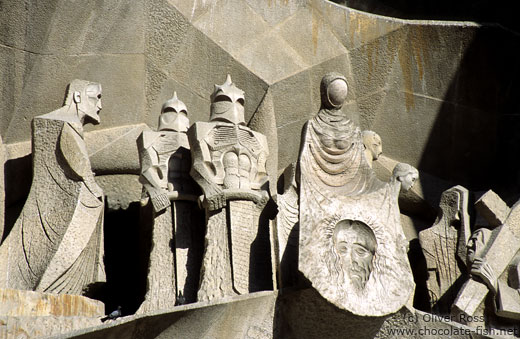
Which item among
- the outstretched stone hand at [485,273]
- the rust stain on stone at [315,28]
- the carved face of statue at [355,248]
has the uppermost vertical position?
the rust stain on stone at [315,28]

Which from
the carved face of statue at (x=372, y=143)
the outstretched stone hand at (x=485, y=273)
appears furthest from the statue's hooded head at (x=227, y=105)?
the outstretched stone hand at (x=485, y=273)

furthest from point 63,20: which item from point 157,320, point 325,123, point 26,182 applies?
point 157,320

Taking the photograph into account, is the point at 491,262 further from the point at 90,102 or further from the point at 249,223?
the point at 90,102

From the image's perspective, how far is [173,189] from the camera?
10.9m

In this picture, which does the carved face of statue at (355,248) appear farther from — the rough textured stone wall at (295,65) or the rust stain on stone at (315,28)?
the rust stain on stone at (315,28)

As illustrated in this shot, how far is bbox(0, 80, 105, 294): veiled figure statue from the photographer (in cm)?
1038

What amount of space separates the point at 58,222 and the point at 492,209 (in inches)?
139

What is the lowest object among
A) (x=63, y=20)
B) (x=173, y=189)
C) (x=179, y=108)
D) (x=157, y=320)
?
(x=157, y=320)

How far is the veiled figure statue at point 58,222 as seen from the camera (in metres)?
10.4

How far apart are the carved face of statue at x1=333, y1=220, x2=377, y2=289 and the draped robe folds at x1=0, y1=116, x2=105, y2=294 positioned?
2024 mm

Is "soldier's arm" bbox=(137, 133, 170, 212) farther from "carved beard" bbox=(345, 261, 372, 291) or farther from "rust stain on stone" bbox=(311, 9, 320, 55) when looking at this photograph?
"rust stain on stone" bbox=(311, 9, 320, 55)

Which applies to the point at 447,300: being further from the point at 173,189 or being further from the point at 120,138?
the point at 120,138

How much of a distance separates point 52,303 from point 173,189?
1516mm

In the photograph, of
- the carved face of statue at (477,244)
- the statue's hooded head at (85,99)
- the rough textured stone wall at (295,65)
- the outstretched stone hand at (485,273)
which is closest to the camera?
the outstretched stone hand at (485,273)
